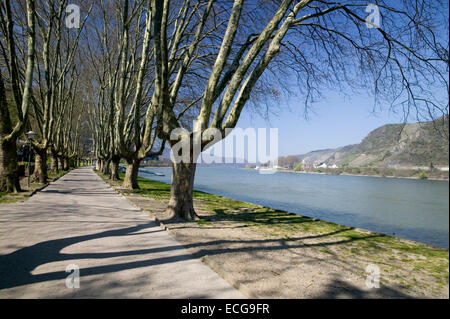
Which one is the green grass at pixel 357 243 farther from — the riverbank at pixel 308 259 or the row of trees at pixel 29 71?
the row of trees at pixel 29 71

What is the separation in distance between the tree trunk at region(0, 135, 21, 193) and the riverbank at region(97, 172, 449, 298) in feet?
22.8

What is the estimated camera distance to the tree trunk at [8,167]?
9.66 metres

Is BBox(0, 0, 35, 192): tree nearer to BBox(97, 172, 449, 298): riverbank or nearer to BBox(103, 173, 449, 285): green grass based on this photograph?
BBox(97, 172, 449, 298): riverbank

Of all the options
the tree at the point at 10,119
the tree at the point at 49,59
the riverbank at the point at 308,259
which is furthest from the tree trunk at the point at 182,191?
the tree at the point at 49,59

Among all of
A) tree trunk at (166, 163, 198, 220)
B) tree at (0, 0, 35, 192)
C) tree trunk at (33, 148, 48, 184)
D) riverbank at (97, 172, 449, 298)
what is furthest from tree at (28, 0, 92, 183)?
riverbank at (97, 172, 449, 298)

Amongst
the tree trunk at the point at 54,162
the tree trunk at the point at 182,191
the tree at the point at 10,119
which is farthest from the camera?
the tree trunk at the point at 54,162

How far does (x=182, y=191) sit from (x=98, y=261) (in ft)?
10.7

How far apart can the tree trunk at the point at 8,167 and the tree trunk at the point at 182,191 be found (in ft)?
23.7

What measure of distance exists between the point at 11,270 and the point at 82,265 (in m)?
0.87

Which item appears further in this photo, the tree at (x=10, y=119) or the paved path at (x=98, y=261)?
the tree at (x=10, y=119)

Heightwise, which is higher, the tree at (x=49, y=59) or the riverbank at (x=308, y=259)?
the tree at (x=49, y=59)

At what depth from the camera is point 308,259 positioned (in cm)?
444

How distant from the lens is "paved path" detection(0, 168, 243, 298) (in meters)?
3.11
